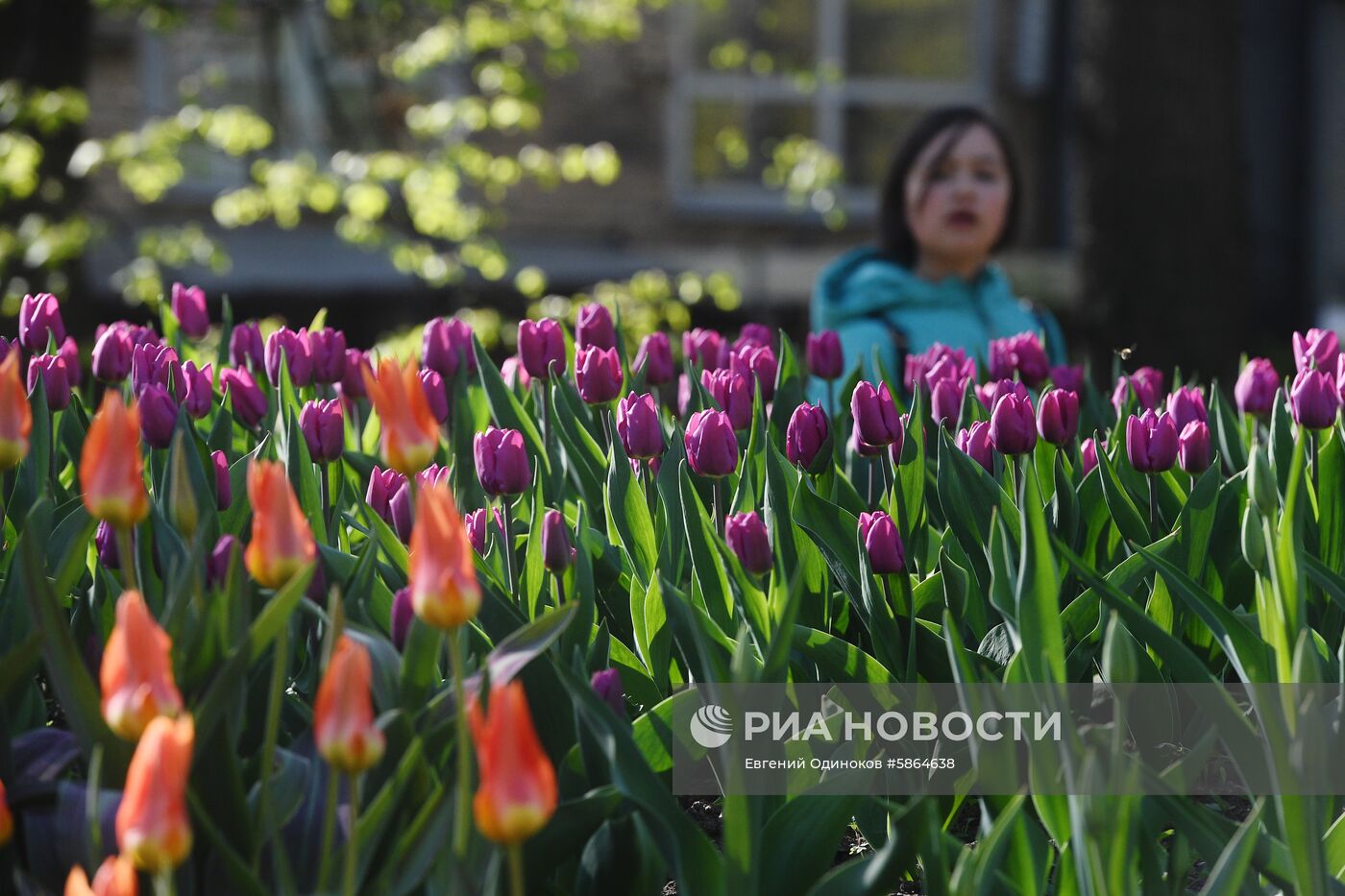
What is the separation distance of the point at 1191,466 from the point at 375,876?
39.1 inches

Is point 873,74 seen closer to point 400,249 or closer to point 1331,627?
point 400,249

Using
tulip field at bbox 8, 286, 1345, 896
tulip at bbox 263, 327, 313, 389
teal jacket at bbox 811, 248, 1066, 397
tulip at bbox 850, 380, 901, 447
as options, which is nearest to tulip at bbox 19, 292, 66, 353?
tulip field at bbox 8, 286, 1345, 896

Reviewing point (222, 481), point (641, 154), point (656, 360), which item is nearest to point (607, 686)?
point (222, 481)

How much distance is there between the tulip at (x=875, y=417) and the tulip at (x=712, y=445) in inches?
7.0

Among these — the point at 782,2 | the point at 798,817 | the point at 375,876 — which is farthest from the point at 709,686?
the point at 782,2

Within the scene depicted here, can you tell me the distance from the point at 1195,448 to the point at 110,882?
46.3 inches

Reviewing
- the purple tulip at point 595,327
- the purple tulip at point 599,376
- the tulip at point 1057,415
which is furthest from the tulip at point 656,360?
the tulip at point 1057,415

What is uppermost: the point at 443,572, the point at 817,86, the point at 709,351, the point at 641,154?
the point at 817,86

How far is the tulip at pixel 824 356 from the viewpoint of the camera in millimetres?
2264

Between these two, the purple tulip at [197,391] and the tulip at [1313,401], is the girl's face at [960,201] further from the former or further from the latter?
the purple tulip at [197,391]

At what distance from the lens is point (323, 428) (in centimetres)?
158

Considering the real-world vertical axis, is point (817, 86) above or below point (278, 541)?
above

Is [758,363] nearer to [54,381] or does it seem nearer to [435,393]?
[435,393]

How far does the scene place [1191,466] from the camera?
1638 millimetres
